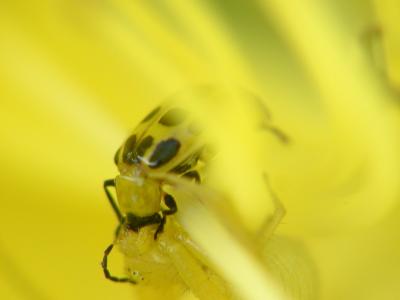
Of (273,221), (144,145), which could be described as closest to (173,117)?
(144,145)

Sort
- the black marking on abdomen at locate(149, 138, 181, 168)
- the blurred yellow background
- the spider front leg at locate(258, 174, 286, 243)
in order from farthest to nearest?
the blurred yellow background, the spider front leg at locate(258, 174, 286, 243), the black marking on abdomen at locate(149, 138, 181, 168)

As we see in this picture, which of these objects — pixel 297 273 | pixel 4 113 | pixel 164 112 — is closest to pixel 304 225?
pixel 297 273

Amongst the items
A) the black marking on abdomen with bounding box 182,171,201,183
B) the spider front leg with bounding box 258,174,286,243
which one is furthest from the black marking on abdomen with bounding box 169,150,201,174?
the spider front leg with bounding box 258,174,286,243

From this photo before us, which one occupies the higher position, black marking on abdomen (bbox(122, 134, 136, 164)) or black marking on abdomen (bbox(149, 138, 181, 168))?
black marking on abdomen (bbox(122, 134, 136, 164))

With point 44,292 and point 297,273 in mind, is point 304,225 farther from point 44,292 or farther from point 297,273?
point 44,292

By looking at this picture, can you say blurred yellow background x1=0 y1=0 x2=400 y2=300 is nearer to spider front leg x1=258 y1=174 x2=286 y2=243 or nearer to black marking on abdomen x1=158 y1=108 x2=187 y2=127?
spider front leg x1=258 y1=174 x2=286 y2=243
